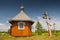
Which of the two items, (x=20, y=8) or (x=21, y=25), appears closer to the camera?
(x=21, y=25)

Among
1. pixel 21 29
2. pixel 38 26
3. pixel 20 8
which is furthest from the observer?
pixel 38 26

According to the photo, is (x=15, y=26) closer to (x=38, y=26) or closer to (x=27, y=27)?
(x=27, y=27)

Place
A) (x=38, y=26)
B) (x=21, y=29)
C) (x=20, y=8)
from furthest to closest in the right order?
(x=38, y=26), (x=20, y=8), (x=21, y=29)

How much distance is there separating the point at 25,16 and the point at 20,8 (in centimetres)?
277

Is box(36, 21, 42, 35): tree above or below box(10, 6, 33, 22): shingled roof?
below

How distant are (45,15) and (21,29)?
520 centimetres

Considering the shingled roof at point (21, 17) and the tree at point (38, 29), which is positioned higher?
the shingled roof at point (21, 17)

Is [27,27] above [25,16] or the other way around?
the other way around

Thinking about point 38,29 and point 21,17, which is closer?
point 21,17

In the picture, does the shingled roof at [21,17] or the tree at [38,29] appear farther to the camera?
the tree at [38,29]

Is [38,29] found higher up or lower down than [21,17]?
lower down

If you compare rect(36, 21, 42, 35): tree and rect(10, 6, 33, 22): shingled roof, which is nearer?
rect(10, 6, 33, 22): shingled roof

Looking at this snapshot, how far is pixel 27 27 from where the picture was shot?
91.6 ft

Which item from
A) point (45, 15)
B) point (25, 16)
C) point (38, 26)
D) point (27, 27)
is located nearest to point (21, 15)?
point (25, 16)
